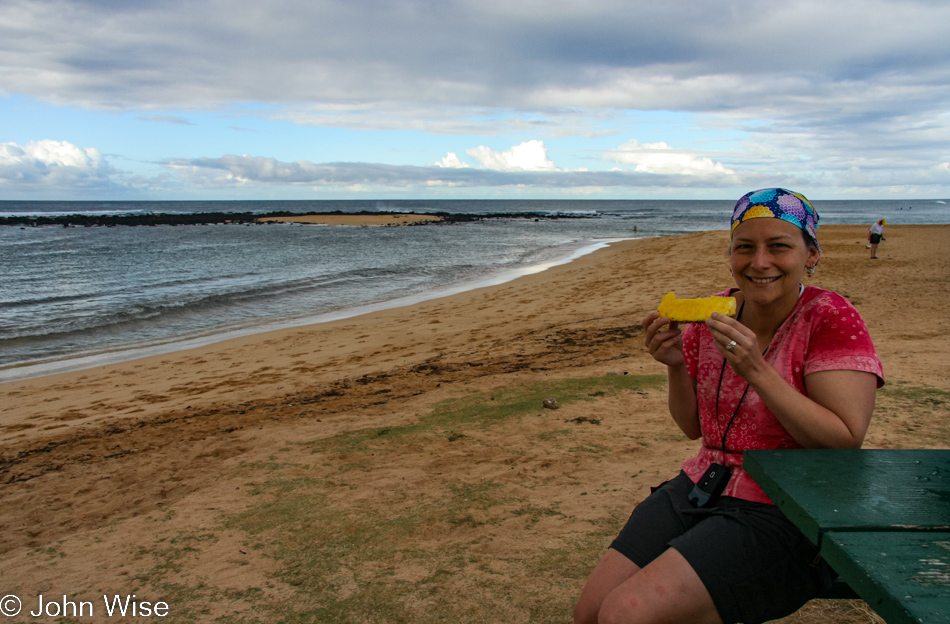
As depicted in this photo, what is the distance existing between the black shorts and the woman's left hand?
46 centimetres

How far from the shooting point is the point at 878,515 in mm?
1519

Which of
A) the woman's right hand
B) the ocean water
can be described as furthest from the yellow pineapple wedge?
the ocean water

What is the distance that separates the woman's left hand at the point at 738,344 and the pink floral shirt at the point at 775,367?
25 cm

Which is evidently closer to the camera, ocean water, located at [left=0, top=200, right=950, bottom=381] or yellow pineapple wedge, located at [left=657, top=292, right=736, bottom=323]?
yellow pineapple wedge, located at [left=657, top=292, right=736, bottom=323]

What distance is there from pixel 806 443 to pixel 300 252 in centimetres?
3287

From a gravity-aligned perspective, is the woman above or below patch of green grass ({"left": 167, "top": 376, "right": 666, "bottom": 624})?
above

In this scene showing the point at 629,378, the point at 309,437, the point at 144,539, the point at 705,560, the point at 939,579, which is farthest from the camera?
the point at 629,378

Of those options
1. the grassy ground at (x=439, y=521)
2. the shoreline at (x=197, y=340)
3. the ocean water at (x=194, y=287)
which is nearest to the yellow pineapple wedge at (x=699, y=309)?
the grassy ground at (x=439, y=521)

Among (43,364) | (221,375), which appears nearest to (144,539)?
(221,375)

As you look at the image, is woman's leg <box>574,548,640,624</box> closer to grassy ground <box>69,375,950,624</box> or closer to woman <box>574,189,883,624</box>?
woman <box>574,189,883,624</box>

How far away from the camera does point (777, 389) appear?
1781 mm

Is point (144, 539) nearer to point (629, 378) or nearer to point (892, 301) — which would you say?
point (629, 378)

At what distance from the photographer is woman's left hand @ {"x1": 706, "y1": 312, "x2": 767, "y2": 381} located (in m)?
1.75

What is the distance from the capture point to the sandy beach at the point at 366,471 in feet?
9.37
